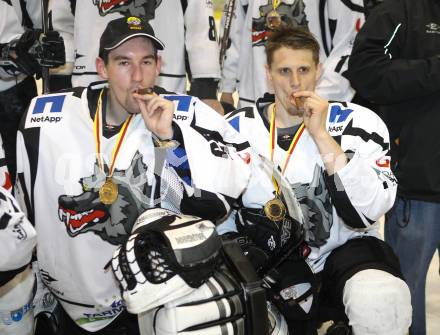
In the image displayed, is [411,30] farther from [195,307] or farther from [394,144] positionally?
[195,307]

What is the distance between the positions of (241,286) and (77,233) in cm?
70

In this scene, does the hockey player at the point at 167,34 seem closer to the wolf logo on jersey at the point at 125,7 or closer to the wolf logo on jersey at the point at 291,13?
the wolf logo on jersey at the point at 125,7

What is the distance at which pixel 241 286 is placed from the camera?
5.90 ft

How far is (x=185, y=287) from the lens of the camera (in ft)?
5.75

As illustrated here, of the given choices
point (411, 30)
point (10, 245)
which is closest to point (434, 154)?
point (411, 30)

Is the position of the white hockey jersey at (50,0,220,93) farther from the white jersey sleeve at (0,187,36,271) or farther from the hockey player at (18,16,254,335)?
the white jersey sleeve at (0,187,36,271)

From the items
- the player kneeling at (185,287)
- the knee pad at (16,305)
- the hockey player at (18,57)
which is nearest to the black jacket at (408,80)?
the player kneeling at (185,287)

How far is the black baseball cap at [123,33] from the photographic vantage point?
7.75 feet

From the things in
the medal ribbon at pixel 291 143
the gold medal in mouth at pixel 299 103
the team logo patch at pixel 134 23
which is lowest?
the medal ribbon at pixel 291 143

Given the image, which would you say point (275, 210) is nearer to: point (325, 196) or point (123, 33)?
point (325, 196)

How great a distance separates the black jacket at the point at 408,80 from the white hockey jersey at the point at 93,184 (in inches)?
26.4

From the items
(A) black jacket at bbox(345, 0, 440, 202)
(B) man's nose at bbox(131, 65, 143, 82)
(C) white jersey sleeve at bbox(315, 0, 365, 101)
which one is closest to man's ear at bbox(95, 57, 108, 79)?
(B) man's nose at bbox(131, 65, 143, 82)

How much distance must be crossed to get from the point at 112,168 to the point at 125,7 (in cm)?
104

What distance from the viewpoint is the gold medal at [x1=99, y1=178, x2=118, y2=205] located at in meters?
2.21
